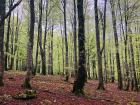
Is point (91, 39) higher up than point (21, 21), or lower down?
lower down

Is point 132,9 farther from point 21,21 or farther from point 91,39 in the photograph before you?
point 21,21

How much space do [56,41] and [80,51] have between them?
47.5m

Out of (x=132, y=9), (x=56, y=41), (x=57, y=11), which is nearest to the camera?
(x=132, y=9)

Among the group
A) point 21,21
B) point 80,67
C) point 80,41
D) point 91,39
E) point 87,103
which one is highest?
point 21,21

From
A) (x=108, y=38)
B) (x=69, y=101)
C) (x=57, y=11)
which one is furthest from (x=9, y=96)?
(x=108, y=38)

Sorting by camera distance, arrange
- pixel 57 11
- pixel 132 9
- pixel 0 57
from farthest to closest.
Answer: pixel 57 11 < pixel 132 9 < pixel 0 57

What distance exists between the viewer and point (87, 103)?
14250 millimetres

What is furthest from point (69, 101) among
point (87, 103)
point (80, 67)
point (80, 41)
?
point (80, 41)

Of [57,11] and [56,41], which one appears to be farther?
[56,41]

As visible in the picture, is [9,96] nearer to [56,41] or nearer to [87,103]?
[87,103]

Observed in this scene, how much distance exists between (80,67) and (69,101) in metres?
2.76

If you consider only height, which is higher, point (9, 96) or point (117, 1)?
point (117, 1)

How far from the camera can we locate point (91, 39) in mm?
50000

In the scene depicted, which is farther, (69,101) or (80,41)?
(80,41)
